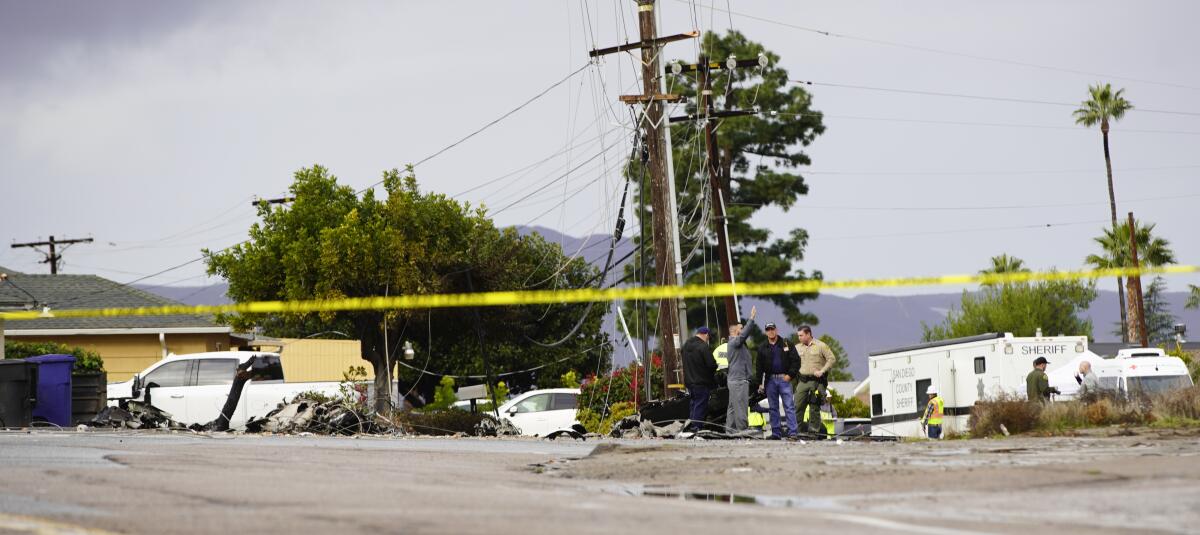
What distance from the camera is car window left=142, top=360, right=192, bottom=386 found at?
2498 cm

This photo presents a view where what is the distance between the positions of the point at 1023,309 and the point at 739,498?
60.3 metres

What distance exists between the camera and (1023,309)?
2650 inches

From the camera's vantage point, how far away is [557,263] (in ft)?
174

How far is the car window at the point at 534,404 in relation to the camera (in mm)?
28456

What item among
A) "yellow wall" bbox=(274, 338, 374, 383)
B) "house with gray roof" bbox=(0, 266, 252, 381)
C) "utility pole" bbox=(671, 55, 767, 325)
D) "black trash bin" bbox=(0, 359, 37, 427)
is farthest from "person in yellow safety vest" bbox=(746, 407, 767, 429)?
"yellow wall" bbox=(274, 338, 374, 383)

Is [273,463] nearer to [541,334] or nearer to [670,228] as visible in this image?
[670,228]

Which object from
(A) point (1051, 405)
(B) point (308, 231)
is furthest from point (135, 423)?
(B) point (308, 231)

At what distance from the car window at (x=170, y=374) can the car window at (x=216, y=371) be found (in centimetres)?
27

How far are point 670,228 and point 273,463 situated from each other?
16.1 meters

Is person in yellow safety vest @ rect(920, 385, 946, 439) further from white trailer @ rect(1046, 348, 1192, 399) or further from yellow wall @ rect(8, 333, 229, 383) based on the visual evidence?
yellow wall @ rect(8, 333, 229, 383)

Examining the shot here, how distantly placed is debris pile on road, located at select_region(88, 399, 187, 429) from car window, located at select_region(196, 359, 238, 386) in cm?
85

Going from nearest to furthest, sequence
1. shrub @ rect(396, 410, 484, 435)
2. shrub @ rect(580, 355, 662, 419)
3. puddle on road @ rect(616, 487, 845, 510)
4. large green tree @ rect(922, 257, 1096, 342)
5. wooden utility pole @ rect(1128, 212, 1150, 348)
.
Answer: puddle on road @ rect(616, 487, 845, 510) < shrub @ rect(396, 410, 484, 435) < shrub @ rect(580, 355, 662, 419) < wooden utility pole @ rect(1128, 212, 1150, 348) < large green tree @ rect(922, 257, 1096, 342)

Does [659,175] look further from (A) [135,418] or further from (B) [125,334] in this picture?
(B) [125,334]

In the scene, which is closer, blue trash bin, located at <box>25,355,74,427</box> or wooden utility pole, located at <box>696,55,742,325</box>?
blue trash bin, located at <box>25,355,74,427</box>
